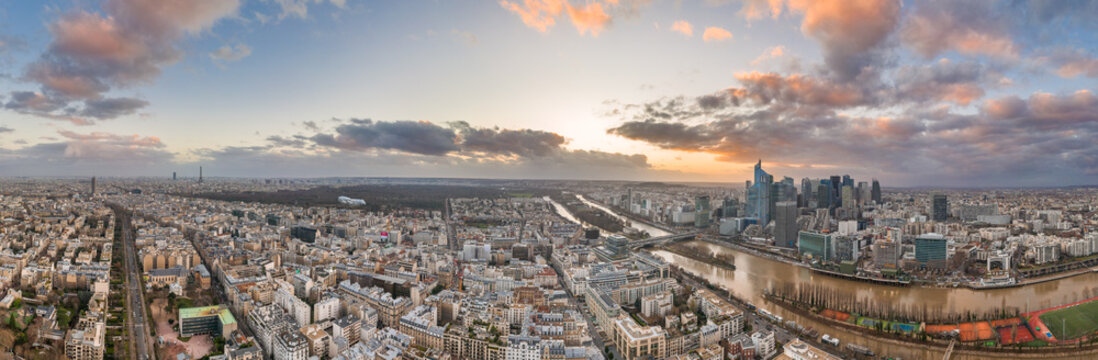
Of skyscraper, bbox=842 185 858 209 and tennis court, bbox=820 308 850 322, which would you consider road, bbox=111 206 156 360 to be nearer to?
tennis court, bbox=820 308 850 322

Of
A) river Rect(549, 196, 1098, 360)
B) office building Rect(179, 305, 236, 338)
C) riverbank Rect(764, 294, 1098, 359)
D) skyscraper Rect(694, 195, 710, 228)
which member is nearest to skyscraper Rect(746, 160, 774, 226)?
skyscraper Rect(694, 195, 710, 228)

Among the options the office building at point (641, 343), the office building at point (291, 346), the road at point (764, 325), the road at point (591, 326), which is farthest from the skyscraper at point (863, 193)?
the office building at point (291, 346)

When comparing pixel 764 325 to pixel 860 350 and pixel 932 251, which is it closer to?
pixel 860 350

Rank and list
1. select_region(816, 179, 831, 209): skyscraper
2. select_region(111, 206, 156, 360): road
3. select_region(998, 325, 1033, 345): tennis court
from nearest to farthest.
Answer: select_region(111, 206, 156, 360): road < select_region(998, 325, 1033, 345): tennis court < select_region(816, 179, 831, 209): skyscraper

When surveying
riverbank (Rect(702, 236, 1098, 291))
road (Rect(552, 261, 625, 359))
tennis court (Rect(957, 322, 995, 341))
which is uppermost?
riverbank (Rect(702, 236, 1098, 291))

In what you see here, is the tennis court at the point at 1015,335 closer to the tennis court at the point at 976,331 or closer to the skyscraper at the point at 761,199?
the tennis court at the point at 976,331

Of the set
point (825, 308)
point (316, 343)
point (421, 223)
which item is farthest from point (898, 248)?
point (421, 223)
